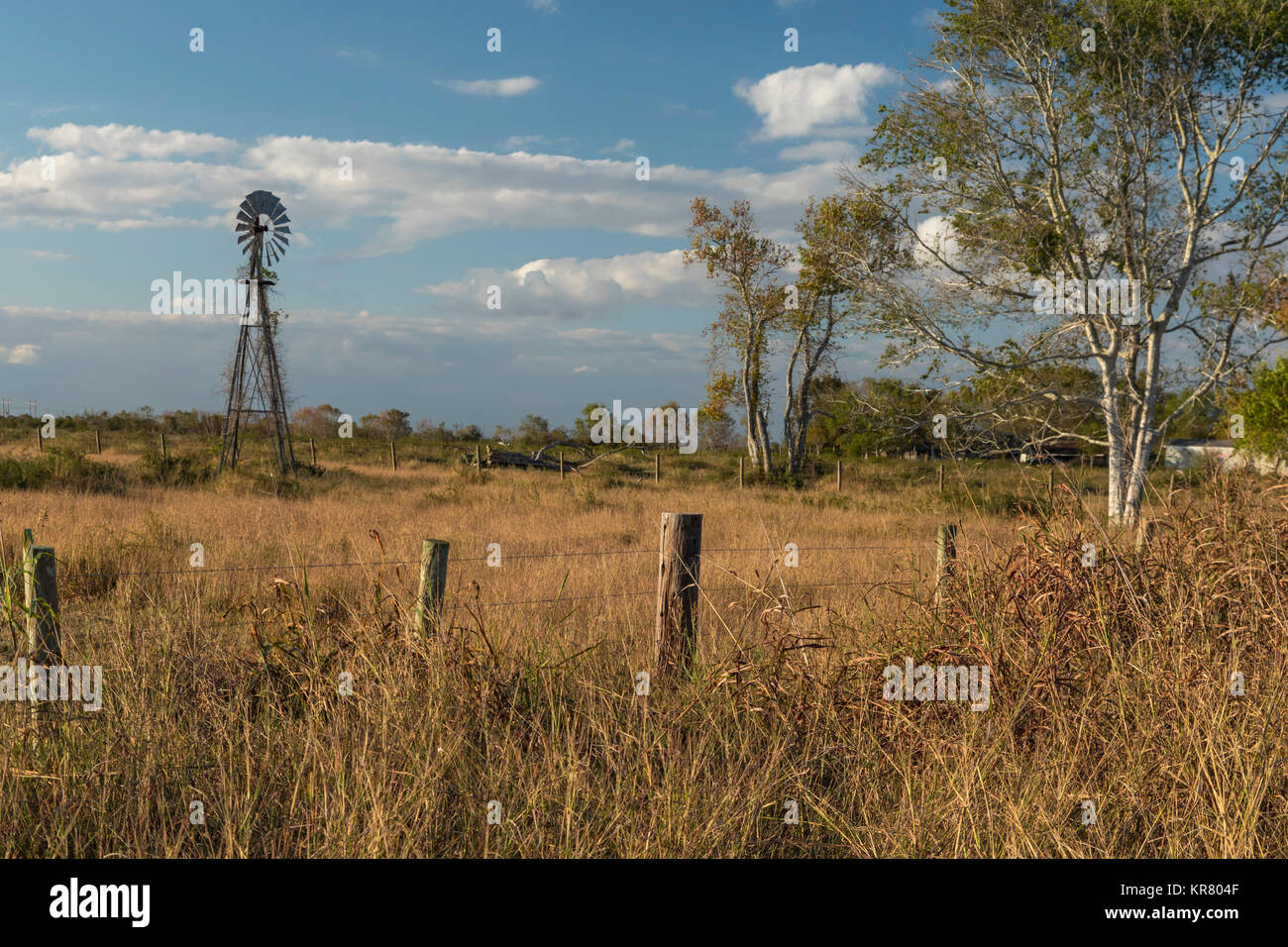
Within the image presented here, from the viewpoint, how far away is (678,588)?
4812mm

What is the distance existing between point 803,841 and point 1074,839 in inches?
40.8

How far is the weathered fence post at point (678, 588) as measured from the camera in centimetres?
473

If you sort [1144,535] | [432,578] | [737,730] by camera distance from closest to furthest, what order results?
[737,730] → [432,578] → [1144,535]

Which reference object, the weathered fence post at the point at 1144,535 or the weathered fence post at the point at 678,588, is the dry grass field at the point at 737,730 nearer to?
the weathered fence post at the point at 1144,535

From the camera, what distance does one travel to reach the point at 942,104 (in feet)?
60.5

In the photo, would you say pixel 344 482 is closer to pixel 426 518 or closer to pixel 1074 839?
pixel 426 518

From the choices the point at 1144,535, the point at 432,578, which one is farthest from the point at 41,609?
the point at 1144,535

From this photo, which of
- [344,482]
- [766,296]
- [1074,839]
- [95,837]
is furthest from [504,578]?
[766,296]

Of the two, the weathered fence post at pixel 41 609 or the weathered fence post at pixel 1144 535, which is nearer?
the weathered fence post at pixel 41 609

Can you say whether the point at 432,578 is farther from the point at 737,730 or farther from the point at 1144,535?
the point at 1144,535

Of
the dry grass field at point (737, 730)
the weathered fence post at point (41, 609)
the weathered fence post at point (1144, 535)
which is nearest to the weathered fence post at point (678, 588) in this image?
the dry grass field at point (737, 730)

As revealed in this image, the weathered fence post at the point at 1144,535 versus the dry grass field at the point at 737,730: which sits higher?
the weathered fence post at the point at 1144,535

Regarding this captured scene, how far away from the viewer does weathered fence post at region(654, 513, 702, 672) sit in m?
4.73
